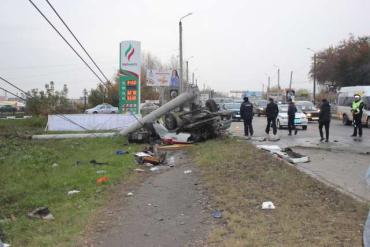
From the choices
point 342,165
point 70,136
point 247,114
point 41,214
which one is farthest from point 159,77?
point 41,214

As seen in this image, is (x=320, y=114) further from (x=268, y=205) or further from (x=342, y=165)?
(x=268, y=205)

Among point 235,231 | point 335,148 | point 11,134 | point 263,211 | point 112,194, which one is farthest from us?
point 11,134

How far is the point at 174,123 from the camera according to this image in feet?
69.4

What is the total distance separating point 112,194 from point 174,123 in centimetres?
1099

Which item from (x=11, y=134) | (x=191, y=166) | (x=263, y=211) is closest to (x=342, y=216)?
(x=263, y=211)

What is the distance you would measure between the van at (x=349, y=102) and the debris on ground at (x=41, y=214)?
26.3 m

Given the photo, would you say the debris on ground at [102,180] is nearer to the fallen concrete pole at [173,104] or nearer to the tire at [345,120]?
the fallen concrete pole at [173,104]

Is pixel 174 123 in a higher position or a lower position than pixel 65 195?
higher

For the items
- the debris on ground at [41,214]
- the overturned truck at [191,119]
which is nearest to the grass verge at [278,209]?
the debris on ground at [41,214]

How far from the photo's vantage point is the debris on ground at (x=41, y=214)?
8.53m

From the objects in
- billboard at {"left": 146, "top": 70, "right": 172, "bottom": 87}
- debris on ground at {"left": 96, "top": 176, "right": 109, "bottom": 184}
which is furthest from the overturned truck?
billboard at {"left": 146, "top": 70, "right": 172, "bottom": 87}

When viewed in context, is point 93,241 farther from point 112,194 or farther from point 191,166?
point 191,166

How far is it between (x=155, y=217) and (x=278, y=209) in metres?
1.92

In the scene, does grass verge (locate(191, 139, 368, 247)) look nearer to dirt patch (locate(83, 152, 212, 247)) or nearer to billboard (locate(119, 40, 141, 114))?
dirt patch (locate(83, 152, 212, 247))
